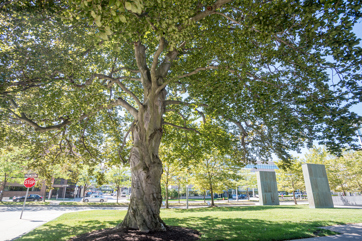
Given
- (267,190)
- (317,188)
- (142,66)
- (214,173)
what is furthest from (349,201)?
(142,66)

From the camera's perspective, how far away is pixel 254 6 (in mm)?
6113

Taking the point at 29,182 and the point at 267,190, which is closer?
the point at 29,182

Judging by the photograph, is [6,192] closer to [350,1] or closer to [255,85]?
[255,85]

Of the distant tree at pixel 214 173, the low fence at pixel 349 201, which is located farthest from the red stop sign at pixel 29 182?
the low fence at pixel 349 201

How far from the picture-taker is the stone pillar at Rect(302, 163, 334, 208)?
66.0 feet

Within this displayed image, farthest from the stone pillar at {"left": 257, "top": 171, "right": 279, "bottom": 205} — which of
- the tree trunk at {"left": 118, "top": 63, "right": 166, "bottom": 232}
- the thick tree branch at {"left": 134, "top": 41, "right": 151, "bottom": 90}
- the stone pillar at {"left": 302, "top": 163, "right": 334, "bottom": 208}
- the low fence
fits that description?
the thick tree branch at {"left": 134, "top": 41, "right": 151, "bottom": 90}

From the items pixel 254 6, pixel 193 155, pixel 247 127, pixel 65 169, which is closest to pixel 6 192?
pixel 65 169

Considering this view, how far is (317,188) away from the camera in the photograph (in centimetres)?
2036

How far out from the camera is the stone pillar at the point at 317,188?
792 inches

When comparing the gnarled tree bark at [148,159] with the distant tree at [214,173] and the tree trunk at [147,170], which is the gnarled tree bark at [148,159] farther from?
the distant tree at [214,173]

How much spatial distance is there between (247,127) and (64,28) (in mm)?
10897

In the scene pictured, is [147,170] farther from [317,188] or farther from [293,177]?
[293,177]

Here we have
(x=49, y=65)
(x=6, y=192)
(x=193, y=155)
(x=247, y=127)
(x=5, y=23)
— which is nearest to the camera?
(x=5, y=23)

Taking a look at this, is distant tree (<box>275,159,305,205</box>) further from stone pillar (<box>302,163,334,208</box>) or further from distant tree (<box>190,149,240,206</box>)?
distant tree (<box>190,149,240,206</box>)
